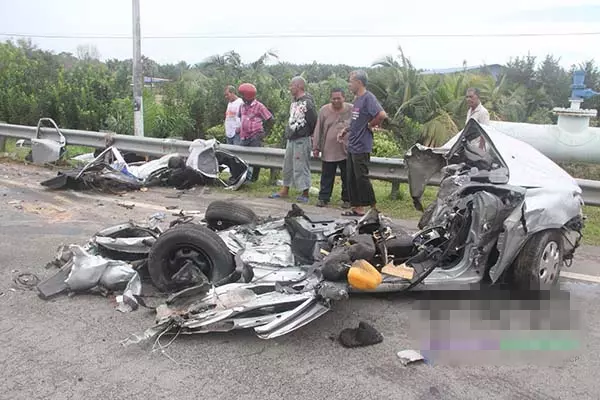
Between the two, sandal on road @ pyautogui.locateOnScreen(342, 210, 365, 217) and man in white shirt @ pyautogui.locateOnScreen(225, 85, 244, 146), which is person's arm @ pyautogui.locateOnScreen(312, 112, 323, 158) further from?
man in white shirt @ pyautogui.locateOnScreen(225, 85, 244, 146)

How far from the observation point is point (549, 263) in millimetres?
4414

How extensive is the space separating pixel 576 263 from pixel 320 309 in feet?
9.96

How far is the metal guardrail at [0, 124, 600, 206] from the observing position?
7.21 m

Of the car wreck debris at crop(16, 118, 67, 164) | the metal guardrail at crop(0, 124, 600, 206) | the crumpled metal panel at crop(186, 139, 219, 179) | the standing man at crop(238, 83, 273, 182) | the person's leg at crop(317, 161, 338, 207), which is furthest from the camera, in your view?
the car wreck debris at crop(16, 118, 67, 164)

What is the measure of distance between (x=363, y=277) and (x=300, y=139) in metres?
4.87

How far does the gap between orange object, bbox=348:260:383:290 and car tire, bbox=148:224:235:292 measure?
3.09ft

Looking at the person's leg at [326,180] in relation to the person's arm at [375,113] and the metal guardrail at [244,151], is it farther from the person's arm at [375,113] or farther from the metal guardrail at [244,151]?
the person's arm at [375,113]

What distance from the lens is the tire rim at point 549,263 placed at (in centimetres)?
435

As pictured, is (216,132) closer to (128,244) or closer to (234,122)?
(234,122)

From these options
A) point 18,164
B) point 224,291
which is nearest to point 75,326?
point 224,291

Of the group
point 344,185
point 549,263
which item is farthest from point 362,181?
point 549,263

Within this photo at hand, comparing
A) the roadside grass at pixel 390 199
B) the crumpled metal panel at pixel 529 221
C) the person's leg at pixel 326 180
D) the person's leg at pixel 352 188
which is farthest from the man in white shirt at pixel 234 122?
the crumpled metal panel at pixel 529 221

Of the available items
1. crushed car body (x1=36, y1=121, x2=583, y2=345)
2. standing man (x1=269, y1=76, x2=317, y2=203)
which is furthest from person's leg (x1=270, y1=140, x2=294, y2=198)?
crushed car body (x1=36, y1=121, x2=583, y2=345)

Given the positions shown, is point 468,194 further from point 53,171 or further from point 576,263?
point 53,171
